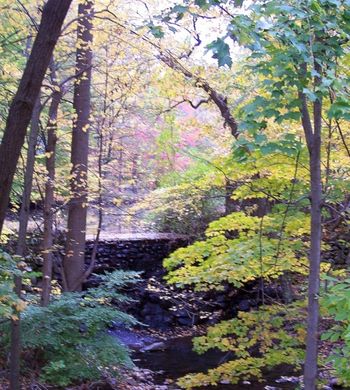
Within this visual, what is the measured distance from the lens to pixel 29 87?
2742mm

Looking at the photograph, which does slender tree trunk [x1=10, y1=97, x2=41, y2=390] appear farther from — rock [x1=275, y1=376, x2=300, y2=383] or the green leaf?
rock [x1=275, y1=376, x2=300, y2=383]

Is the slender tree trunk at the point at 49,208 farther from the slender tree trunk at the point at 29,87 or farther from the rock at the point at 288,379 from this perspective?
the slender tree trunk at the point at 29,87

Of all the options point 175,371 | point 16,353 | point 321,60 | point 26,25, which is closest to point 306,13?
point 321,60

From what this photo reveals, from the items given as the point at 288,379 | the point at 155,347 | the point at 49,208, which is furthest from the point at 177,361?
the point at 49,208

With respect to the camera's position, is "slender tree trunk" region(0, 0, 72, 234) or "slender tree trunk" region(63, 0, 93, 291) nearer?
"slender tree trunk" region(0, 0, 72, 234)

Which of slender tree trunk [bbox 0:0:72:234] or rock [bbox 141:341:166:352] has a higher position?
slender tree trunk [bbox 0:0:72:234]

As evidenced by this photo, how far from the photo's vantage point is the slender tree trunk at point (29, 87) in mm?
2738

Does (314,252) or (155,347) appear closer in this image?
(314,252)

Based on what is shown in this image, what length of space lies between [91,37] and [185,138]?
450 inches

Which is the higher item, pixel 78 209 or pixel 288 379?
pixel 78 209

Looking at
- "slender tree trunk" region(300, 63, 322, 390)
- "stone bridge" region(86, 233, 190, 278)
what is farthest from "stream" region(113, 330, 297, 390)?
"slender tree trunk" region(300, 63, 322, 390)

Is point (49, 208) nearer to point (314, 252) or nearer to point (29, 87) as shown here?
point (314, 252)

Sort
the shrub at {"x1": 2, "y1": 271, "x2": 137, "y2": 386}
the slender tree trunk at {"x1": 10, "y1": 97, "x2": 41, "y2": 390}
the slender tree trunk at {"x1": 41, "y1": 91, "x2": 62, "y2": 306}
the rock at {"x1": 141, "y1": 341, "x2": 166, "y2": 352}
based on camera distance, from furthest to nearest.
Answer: the rock at {"x1": 141, "y1": 341, "x2": 166, "y2": 352}
the slender tree trunk at {"x1": 41, "y1": 91, "x2": 62, "y2": 306}
the shrub at {"x1": 2, "y1": 271, "x2": 137, "y2": 386}
the slender tree trunk at {"x1": 10, "y1": 97, "x2": 41, "y2": 390}

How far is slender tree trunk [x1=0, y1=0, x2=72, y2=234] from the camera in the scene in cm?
274
